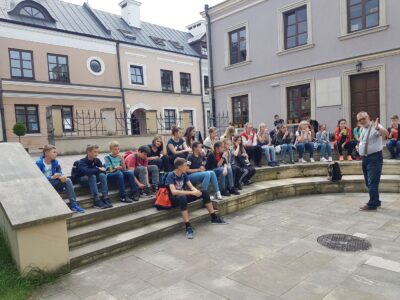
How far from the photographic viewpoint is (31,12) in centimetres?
1959

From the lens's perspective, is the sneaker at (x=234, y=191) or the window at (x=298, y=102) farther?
the window at (x=298, y=102)

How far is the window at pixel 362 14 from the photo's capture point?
11344 millimetres

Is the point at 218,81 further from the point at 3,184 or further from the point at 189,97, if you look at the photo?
the point at 3,184

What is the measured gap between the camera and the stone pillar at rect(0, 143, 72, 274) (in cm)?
374

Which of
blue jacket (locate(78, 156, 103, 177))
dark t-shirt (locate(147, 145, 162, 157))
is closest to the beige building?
dark t-shirt (locate(147, 145, 162, 157))

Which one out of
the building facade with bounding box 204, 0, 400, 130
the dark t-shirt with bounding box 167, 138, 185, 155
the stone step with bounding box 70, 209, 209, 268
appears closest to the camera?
the stone step with bounding box 70, 209, 209, 268

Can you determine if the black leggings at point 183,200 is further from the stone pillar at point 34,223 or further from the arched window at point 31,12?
the arched window at point 31,12

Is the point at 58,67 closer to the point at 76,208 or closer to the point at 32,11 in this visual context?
the point at 32,11

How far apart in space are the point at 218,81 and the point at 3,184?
1412cm

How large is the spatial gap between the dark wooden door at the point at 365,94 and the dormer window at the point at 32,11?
18582mm

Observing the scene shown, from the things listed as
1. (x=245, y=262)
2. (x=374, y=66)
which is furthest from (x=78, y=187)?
(x=374, y=66)

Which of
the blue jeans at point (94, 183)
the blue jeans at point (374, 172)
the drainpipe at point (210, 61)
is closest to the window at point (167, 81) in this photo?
the drainpipe at point (210, 61)

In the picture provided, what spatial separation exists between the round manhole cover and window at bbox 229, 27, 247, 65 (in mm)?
12463

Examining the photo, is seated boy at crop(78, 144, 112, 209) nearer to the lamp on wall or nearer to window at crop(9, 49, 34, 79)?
the lamp on wall
